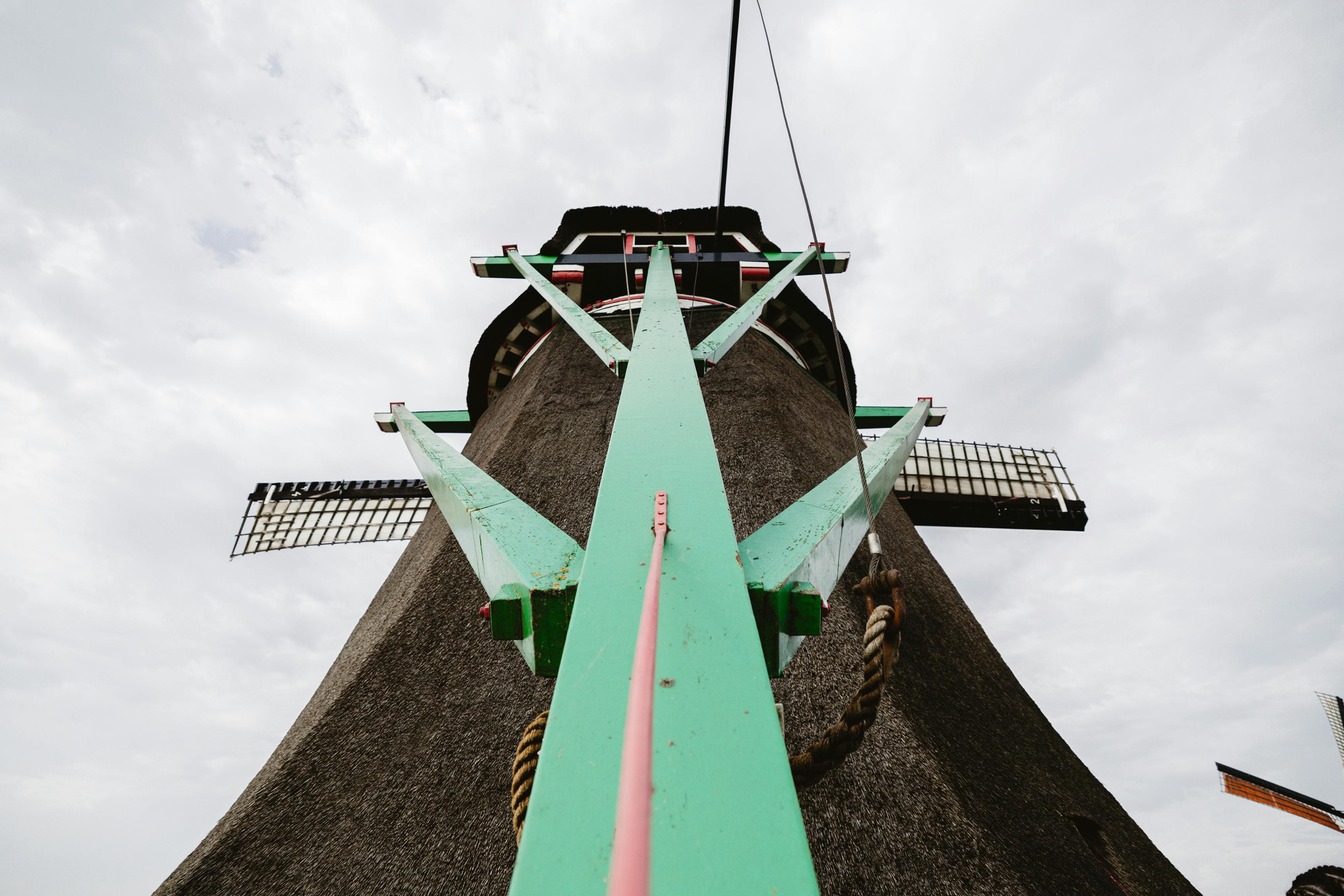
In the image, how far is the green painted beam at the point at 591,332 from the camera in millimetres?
1515

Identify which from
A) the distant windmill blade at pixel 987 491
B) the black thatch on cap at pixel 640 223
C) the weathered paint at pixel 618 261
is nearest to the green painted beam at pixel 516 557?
the weathered paint at pixel 618 261

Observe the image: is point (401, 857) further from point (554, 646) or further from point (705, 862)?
point (705, 862)

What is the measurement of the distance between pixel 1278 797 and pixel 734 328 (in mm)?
12220

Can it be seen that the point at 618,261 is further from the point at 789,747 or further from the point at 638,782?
the point at 638,782

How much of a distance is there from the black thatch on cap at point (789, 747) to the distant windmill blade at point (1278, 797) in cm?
1009

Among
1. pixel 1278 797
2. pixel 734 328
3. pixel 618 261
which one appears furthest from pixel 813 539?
pixel 1278 797

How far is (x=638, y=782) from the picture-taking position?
408 millimetres

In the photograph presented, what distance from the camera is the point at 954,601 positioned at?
2.61 metres

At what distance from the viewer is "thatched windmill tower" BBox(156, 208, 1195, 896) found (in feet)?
1.62

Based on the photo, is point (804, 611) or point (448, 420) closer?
point (804, 611)

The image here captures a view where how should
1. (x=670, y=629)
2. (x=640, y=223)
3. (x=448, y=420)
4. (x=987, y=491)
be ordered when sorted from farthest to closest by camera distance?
1. (x=987, y=491)
2. (x=640, y=223)
3. (x=448, y=420)
4. (x=670, y=629)

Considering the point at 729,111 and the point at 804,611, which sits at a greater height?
the point at 729,111

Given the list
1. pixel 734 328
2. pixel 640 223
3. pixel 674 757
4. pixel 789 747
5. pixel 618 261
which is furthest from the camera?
pixel 640 223

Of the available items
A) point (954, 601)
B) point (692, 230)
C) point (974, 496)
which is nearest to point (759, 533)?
point (954, 601)
